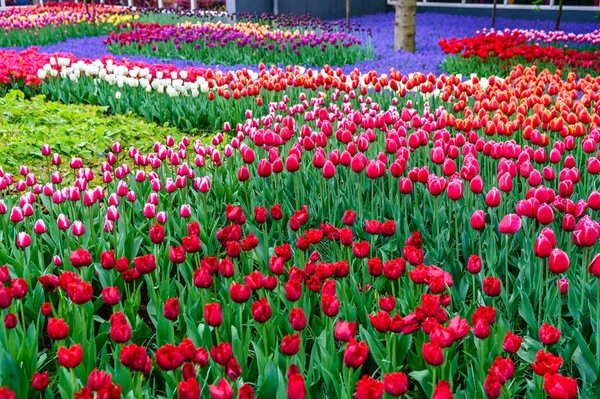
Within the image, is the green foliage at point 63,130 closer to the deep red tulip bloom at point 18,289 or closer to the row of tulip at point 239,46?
the deep red tulip bloom at point 18,289

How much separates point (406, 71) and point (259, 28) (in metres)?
5.51

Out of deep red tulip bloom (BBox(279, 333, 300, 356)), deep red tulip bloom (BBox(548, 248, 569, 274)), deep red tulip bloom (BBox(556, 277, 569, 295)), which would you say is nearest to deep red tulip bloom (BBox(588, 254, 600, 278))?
deep red tulip bloom (BBox(548, 248, 569, 274))

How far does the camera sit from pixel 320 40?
13.4 metres

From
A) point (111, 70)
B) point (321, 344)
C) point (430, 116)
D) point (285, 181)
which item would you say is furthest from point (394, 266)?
point (111, 70)

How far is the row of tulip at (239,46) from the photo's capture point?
1272 cm

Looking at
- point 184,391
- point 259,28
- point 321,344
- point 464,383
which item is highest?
point 259,28

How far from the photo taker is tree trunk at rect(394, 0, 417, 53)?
44.7ft

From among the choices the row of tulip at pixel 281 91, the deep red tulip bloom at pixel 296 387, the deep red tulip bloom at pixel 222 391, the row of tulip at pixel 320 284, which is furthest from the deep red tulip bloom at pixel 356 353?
the row of tulip at pixel 281 91

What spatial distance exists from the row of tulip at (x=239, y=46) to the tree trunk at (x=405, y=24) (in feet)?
2.34

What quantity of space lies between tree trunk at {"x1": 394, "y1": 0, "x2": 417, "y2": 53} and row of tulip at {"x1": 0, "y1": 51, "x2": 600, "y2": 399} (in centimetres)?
892

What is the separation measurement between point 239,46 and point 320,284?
11.3m

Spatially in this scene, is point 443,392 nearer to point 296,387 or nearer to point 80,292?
point 296,387

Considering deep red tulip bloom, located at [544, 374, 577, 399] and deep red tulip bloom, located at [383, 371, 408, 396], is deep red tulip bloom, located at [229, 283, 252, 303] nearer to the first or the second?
deep red tulip bloom, located at [383, 371, 408, 396]

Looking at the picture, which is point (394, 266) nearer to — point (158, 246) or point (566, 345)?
point (566, 345)
